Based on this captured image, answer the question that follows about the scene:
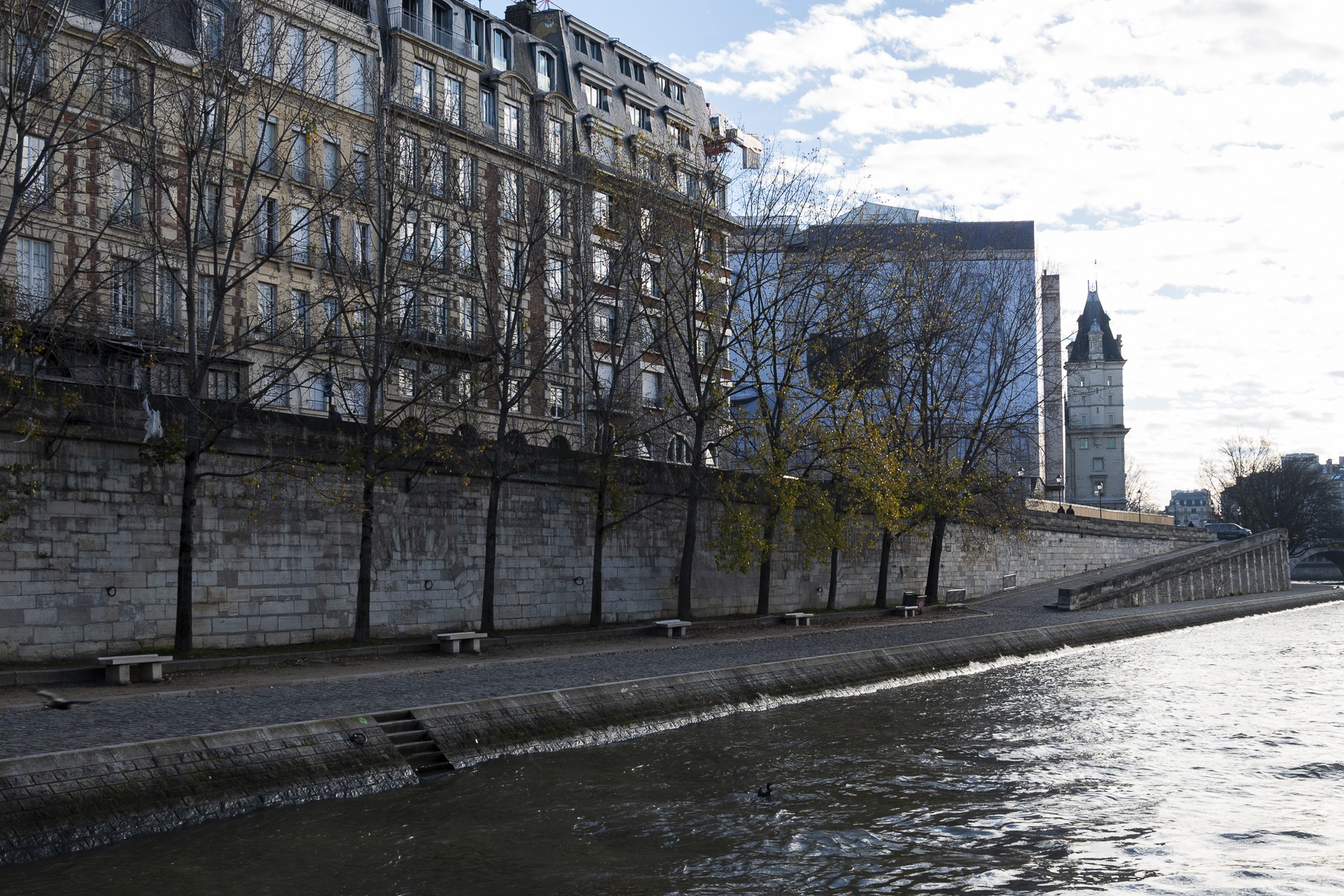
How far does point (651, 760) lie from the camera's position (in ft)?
57.2

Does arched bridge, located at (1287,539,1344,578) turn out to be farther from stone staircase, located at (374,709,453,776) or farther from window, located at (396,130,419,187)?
stone staircase, located at (374,709,453,776)

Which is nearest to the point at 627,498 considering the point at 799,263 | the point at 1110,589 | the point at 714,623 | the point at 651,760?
the point at 714,623

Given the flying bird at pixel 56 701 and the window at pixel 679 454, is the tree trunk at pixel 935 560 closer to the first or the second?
the window at pixel 679 454

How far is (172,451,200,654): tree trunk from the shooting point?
2231 centimetres

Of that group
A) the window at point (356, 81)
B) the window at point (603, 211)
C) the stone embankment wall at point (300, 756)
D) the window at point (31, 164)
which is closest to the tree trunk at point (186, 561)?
the window at point (31, 164)

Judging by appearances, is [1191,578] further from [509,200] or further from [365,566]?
[365,566]

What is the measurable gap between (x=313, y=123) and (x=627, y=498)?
14.7 meters

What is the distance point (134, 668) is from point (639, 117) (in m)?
38.7

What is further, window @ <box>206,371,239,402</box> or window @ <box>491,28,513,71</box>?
window @ <box>491,28,513,71</box>

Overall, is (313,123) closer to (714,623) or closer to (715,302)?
(715,302)

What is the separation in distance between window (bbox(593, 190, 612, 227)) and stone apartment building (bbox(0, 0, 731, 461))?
14 centimetres

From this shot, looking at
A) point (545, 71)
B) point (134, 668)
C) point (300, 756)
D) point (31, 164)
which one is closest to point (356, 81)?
point (31, 164)

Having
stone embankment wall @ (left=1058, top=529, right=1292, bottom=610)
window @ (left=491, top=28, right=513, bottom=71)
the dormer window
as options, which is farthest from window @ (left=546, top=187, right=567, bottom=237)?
stone embankment wall @ (left=1058, top=529, right=1292, bottom=610)

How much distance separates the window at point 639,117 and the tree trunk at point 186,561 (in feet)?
111
